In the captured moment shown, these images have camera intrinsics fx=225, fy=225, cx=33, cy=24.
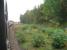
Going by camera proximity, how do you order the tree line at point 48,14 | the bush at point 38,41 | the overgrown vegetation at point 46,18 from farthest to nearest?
1. the tree line at point 48,14
2. the overgrown vegetation at point 46,18
3. the bush at point 38,41

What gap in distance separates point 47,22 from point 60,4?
88cm

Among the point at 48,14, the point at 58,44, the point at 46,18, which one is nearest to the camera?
the point at 58,44

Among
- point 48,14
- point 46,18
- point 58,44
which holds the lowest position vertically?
point 58,44

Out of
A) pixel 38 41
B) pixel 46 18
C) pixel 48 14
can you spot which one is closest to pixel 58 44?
pixel 38 41

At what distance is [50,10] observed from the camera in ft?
26.4

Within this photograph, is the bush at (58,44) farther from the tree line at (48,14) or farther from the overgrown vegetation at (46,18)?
the tree line at (48,14)

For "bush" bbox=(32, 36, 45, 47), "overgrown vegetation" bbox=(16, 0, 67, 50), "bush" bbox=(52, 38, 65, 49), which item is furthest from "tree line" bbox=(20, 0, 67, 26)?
"bush" bbox=(52, 38, 65, 49)

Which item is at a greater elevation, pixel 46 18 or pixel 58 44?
pixel 46 18

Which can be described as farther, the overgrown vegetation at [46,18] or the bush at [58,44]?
the overgrown vegetation at [46,18]

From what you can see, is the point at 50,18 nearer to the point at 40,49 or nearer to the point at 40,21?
the point at 40,21

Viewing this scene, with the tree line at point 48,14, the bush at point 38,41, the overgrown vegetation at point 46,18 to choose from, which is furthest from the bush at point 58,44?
the tree line at point 48,14

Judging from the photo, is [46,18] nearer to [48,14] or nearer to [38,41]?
[48,14]

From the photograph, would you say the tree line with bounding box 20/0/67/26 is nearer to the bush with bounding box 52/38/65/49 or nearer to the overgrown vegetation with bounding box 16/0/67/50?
the overgrown vegetation with bounding box 16/0/67/50

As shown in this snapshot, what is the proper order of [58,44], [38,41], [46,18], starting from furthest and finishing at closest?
[46,18]
[38,41]
[58,44]
